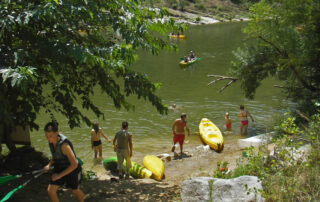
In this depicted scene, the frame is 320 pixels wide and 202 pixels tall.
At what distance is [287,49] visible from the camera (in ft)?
40.3

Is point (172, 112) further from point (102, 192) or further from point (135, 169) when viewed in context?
point (102, 192)

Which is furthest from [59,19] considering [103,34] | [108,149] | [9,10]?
[108,149]

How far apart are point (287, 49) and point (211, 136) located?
4195 mm

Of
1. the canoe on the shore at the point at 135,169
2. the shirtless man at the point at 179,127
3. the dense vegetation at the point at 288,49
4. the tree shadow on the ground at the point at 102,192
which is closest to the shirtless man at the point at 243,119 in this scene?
the dense vegetation at the point at 288,49

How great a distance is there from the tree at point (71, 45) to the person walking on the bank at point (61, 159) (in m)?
0.75

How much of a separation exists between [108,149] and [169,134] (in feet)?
9.08

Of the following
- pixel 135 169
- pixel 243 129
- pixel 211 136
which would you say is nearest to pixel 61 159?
pixel 135 169

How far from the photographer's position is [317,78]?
12.6 metres

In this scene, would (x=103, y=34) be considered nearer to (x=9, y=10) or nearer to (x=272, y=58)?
(x=9, y=10)

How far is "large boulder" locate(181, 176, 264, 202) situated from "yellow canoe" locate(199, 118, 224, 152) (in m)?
6.27

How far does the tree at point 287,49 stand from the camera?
1177 cm

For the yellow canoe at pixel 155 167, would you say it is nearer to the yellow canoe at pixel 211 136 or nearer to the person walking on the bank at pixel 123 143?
the person walking on the bank at pixel 123 143

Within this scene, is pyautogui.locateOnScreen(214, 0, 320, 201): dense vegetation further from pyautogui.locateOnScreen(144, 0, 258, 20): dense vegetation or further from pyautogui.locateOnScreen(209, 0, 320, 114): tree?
pyautogui.locateOnScreen(144, 0, 258, 20): dense vegetation

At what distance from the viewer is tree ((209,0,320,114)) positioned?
11.8 metres
